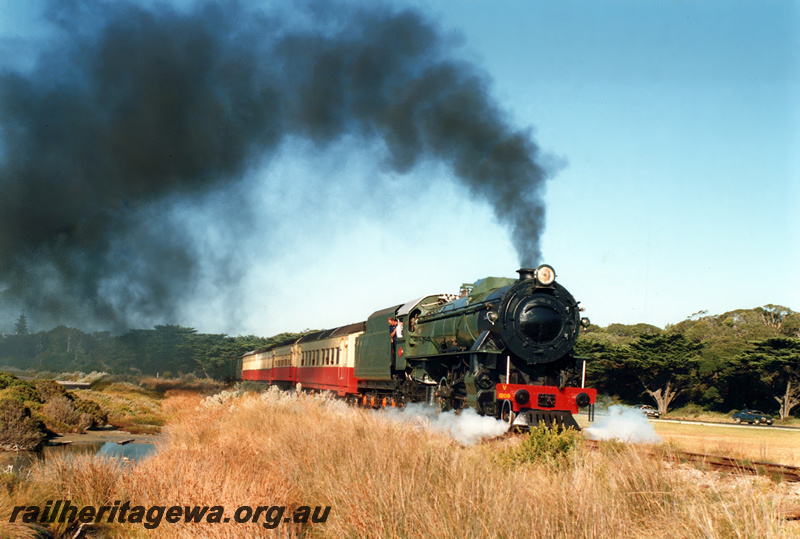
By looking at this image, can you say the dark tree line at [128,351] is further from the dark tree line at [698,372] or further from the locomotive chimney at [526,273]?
the locomotive chimney at [526,273]

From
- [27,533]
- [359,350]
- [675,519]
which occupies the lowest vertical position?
[27,533]

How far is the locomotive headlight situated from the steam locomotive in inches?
Result: 0.7

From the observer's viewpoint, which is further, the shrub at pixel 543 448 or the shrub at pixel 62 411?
the shrub at pixel 62 411

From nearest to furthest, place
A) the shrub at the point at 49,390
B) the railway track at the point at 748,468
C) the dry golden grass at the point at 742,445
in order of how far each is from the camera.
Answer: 1. the railway track at the point at 748,468
2. the dry golden grass at the point at 742,445
3. the shrub at the point at 49,390

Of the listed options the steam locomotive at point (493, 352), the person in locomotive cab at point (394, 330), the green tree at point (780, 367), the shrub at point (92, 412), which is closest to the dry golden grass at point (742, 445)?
the steam locomotive at point (493, 352)

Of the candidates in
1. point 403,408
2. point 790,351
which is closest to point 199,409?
point 403,408

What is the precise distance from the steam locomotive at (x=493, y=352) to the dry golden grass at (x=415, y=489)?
6.67 ft

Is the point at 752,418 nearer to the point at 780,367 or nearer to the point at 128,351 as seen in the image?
the point at 780,367

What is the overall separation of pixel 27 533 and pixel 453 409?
8387 millimetres

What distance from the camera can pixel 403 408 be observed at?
15.8m

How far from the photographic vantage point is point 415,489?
228 inches

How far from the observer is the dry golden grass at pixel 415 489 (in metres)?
4.83

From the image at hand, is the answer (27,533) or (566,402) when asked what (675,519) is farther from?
(566,402)

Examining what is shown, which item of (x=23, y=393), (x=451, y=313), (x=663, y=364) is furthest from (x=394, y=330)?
(x=663, y=364)
